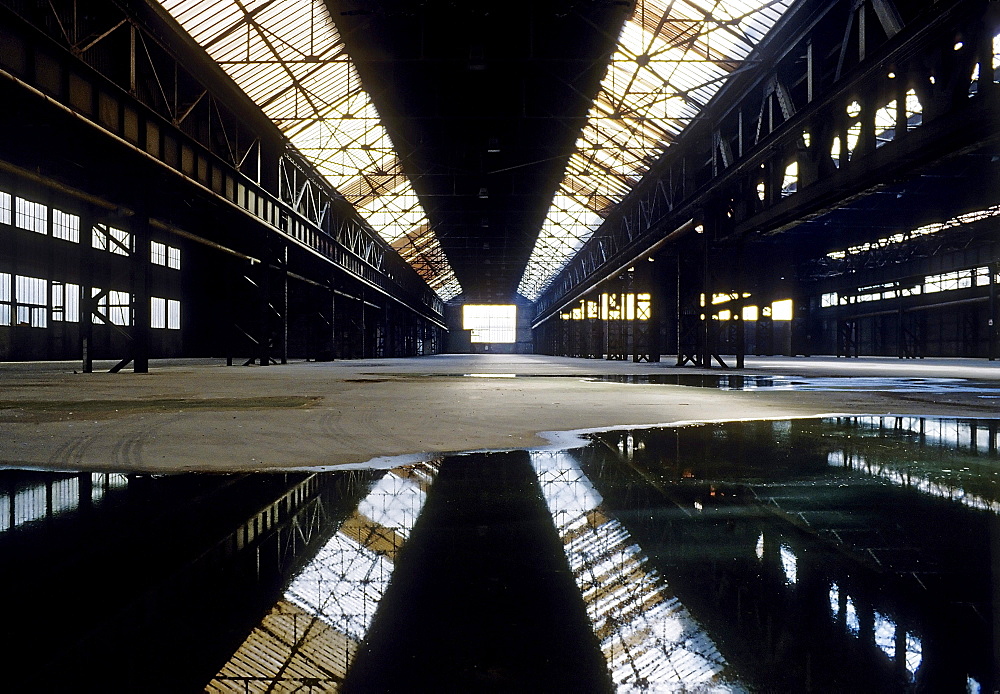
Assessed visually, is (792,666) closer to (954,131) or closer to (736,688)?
(736,688)

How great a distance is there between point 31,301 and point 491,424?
1044 inches

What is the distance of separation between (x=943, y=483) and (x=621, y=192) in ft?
82.6

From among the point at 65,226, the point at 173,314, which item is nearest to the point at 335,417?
the point at 65,226

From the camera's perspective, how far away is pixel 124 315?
28.7 m

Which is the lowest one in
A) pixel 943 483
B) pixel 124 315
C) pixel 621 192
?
pixel 943 483

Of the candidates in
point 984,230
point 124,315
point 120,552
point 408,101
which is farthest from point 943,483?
point 124,315

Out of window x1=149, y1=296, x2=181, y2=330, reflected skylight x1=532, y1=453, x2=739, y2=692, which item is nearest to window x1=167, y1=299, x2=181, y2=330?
window x1=149, y1=296, x2=181, y2=330

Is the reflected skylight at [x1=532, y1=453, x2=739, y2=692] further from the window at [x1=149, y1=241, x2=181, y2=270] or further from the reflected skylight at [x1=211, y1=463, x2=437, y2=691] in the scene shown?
the window at [x1=149, y1=241, x2=181, y2=270]

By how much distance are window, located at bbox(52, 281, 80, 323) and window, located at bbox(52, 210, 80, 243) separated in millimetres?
2002

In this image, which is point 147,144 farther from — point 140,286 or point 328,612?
point 328,612

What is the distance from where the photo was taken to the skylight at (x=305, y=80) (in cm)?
1403

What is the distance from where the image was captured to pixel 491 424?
16.9 ft

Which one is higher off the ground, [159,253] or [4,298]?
[159,253]

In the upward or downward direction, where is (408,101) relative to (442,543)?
upward
